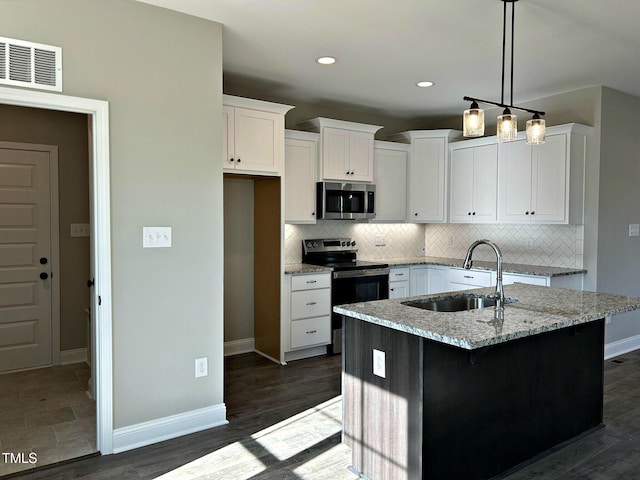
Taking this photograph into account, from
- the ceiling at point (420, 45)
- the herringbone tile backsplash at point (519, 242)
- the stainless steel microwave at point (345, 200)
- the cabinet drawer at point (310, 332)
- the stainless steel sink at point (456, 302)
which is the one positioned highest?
the ceiling at point (420, 45)

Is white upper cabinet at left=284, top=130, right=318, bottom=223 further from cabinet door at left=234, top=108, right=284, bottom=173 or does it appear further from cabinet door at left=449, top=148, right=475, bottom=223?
cabinet door at left=449, top=148, right=475, bottom=223

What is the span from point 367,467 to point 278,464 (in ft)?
1.74

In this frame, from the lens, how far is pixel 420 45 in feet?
11.8

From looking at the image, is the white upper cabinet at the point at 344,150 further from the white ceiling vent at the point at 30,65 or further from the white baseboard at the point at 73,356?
the white baseboard at the point at 73,356

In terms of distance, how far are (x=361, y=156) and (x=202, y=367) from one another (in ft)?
9.90

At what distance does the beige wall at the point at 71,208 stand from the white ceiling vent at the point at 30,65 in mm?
2215

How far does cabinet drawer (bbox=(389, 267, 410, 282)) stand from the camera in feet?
17.4

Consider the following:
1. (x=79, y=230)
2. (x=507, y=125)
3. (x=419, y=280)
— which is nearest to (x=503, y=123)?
(x=507, y=125)

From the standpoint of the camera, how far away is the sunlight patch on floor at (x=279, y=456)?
8.61 feet

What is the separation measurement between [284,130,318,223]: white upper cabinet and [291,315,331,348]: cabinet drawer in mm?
1042

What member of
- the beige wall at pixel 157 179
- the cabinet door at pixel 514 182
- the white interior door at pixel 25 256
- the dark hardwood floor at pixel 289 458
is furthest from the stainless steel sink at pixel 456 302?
the white interior door at pixel 25 256

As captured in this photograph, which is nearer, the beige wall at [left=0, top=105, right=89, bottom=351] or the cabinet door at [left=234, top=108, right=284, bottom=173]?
the cabinet door at [left=234, top=108, right=284, bottom=173]

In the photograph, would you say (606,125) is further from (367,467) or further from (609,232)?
(367,467)

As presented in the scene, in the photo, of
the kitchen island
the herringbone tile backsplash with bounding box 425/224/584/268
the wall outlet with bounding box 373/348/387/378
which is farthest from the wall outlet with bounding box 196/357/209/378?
the herringbone tile backsplash with bounding box 425/224/584/268
